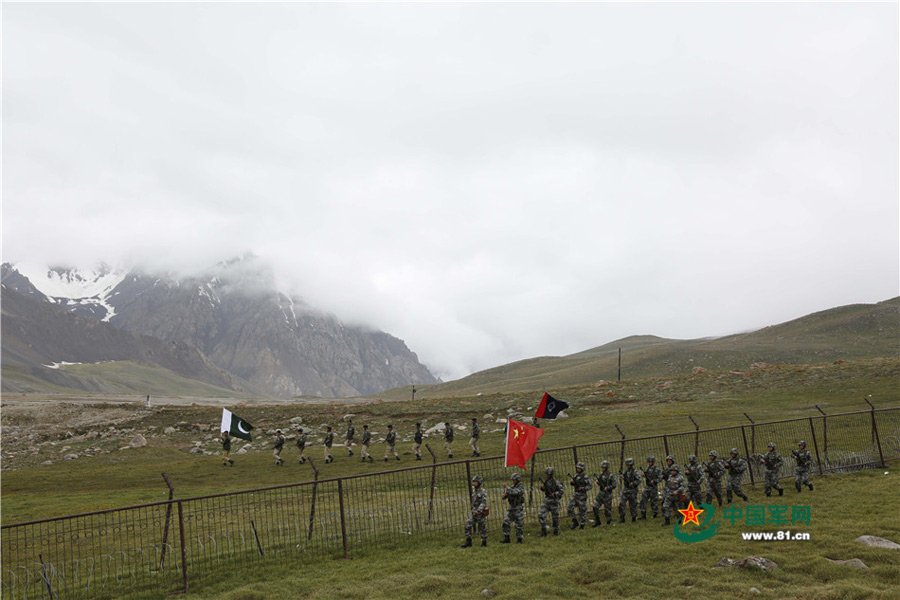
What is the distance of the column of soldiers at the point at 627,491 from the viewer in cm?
1600

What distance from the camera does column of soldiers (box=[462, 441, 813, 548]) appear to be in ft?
52.5

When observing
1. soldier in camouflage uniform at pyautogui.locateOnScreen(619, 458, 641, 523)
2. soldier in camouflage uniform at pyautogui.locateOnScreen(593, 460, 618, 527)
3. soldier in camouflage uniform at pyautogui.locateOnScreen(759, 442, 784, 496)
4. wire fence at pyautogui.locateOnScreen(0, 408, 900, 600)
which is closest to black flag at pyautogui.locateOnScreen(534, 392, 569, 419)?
wire fence at pyautogui.locateOnScreen(0, 408, 900, 600)

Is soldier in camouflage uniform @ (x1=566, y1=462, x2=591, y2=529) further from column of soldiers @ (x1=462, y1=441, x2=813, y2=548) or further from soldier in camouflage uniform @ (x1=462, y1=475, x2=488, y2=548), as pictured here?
soldier in camouflage uniform @ (x1=462, y1=475, x2=488, y2=548)

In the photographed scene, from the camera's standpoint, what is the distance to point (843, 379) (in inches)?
1849

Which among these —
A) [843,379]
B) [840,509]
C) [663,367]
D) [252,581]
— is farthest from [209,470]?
[663,367]

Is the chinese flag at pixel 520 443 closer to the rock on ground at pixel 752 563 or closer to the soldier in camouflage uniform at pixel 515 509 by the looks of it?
the soldier in camouflage uniform at pixel 515 509

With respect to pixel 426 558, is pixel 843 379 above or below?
above

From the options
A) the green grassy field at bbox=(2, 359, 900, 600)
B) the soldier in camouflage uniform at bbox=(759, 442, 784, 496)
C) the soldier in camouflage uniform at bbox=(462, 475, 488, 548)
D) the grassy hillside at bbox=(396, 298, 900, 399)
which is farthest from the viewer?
the grassy hillside at bbox=(396, 298, 900, 399)

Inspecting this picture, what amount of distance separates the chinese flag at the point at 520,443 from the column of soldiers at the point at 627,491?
729 millimetres

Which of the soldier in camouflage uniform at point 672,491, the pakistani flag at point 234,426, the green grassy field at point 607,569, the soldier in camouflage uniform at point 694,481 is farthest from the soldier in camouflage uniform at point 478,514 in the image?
the pakistani flag at point 234,426

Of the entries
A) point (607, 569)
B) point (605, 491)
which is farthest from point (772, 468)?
point (607, 569)

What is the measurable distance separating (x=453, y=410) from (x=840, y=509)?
39.3 meters

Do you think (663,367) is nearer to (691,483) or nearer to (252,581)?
(691,483)

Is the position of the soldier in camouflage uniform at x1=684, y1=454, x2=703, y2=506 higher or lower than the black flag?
lower
